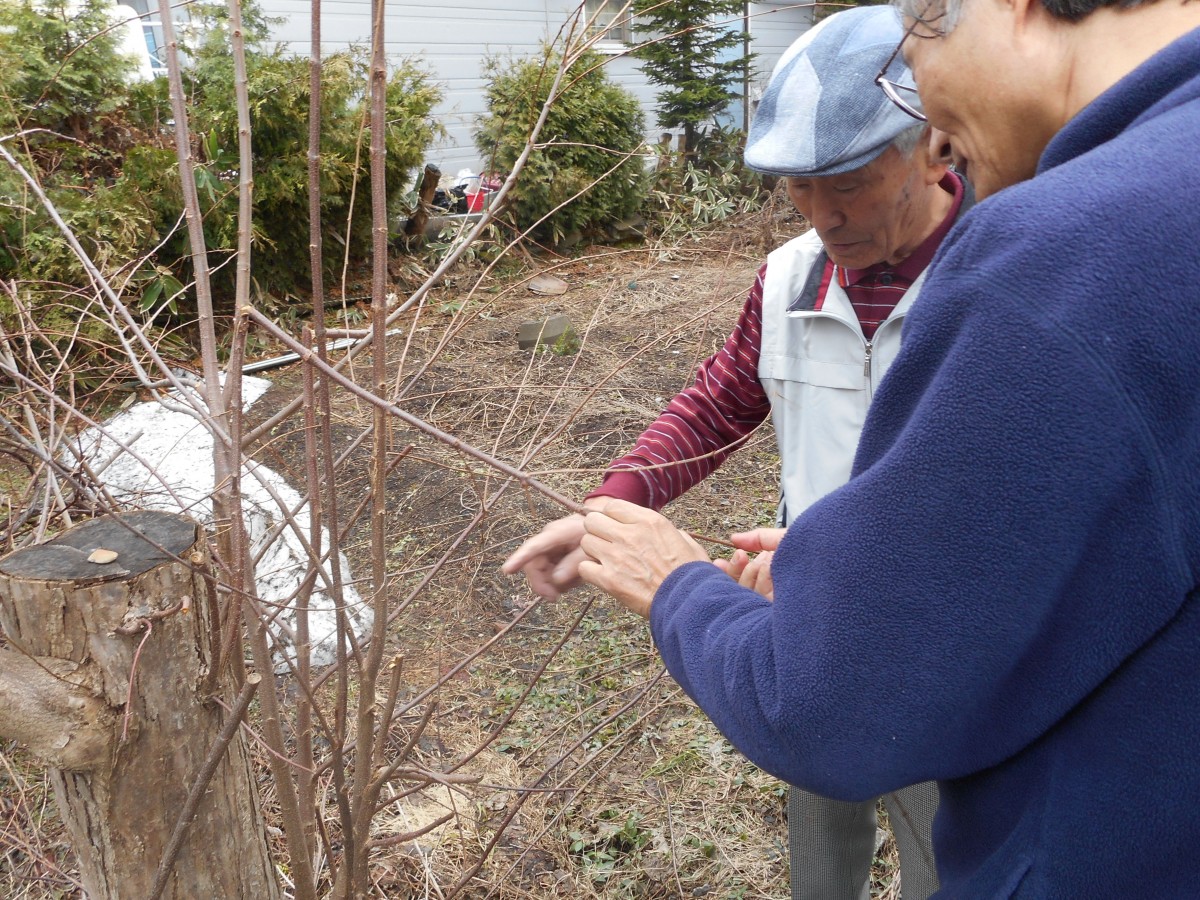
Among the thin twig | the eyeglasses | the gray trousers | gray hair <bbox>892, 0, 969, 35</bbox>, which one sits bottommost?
the gray trousers

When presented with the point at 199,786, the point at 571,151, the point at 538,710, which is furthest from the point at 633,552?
the point at 571,151

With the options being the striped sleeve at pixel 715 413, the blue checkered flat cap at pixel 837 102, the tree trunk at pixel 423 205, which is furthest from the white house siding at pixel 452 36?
the blue checkered flat cap at pixel 837 102

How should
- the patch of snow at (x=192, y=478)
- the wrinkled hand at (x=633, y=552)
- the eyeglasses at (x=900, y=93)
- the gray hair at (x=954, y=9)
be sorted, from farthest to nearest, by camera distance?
the patch of snow at (x=192, y=478)
the eyeglasses at (x=900, y=93)
the wrinkled hand at (x=633, y=552)
the gray hair at (x=954, y=9)

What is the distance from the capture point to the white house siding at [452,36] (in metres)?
9.48

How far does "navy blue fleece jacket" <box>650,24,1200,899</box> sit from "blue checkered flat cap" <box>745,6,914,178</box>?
0.79 m

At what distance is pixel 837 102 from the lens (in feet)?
4.95

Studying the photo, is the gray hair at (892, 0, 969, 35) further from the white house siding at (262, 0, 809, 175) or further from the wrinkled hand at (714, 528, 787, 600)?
the white house siding at (262, 0, 809, 175)

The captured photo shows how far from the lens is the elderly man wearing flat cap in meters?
1.52

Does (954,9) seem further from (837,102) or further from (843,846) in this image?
(843,846)

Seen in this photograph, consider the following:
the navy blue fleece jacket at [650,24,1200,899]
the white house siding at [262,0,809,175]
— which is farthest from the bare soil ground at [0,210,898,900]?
the white house siding at [262,0,809,175]

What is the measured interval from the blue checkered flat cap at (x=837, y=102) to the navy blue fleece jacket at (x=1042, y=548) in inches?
31.3

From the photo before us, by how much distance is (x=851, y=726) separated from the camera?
77cm

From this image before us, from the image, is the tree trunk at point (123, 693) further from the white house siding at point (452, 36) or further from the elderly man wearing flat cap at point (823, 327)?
the white house siding at point (452, 36)

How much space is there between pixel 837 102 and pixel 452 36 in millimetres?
10246
